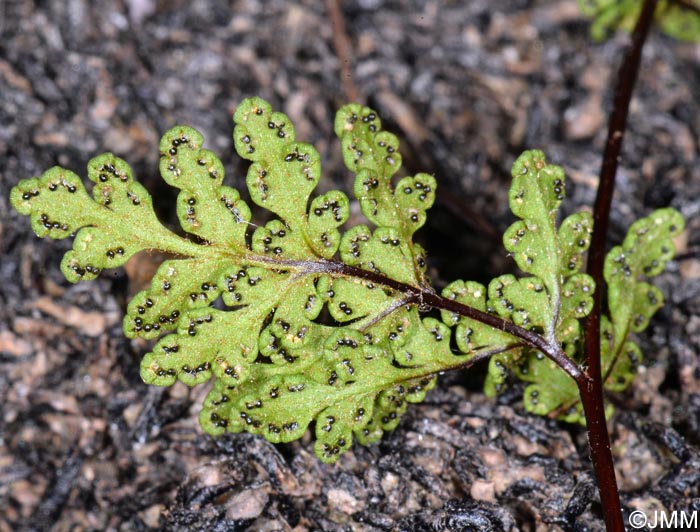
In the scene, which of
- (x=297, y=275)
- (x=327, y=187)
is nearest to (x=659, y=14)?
(x=327, y=187)

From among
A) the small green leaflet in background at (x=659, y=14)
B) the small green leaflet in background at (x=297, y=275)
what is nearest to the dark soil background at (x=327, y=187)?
the small green leaflet in background at (x=659, y=14)

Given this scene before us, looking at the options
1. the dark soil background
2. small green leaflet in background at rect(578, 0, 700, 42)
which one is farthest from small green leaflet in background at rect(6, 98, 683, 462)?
small green leaflet in background at rect(578, 0, 700, 42)

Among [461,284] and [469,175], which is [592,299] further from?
[469,175]

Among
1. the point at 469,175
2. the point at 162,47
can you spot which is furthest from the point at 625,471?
the point at 162,47

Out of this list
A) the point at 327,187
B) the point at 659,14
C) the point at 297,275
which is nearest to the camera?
the point at 297,275

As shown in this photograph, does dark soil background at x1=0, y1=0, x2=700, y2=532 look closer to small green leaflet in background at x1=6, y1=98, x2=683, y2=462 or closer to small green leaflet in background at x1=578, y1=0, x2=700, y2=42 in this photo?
small green leaflet in background at x1=578, y1=0, x2=700, y2=42

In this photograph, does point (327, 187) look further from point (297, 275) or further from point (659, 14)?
point (659, 14)

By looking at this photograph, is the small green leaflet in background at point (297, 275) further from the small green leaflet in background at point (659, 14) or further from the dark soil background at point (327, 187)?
the small green leaflet in background at point (659, 14)
